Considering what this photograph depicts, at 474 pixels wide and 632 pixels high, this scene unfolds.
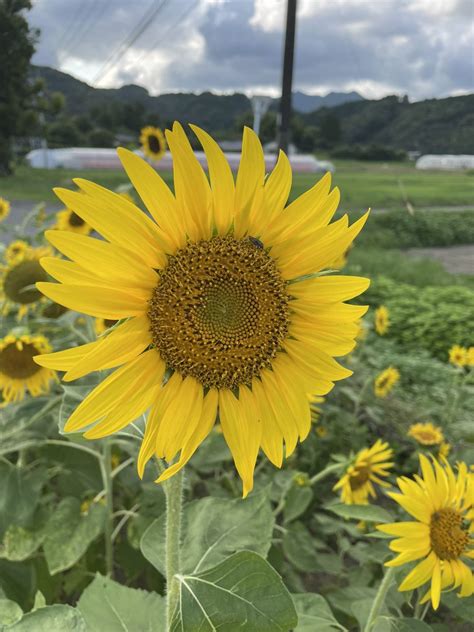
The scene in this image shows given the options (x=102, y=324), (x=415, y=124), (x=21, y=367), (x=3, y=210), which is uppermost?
(x=415, y=124)

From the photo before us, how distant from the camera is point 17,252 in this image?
1.98 metres

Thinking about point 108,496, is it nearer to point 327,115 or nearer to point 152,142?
point 152,142

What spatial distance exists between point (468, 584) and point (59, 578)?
936 millimetres

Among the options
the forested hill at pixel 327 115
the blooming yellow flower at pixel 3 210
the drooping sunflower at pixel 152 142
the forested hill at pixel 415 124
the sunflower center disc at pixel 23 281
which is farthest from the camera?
the forested hill at pixel 327 115

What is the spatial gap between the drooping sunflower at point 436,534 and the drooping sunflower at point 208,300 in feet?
1.06

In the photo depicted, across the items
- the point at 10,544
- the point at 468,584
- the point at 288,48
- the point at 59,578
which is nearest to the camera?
the point at 468,584

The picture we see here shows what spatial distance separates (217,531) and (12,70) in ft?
51.0

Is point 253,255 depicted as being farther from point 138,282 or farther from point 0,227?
point 0,227

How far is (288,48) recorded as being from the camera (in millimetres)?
4344

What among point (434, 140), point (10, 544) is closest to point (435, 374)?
point (10, 544)

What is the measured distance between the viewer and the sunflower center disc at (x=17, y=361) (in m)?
1.50

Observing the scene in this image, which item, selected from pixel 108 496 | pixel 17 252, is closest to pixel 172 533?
pixel 108 496

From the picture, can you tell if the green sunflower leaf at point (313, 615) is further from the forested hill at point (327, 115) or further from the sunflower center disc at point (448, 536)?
the forested hill at point (327, 115)

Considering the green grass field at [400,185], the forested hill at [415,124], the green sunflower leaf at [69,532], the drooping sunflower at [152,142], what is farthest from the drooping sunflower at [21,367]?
the green grass field at [400,185]
